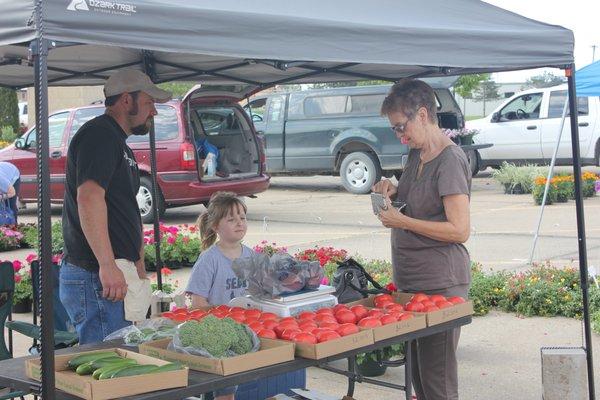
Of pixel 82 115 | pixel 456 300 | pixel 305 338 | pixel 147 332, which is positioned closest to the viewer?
pixel 305 338

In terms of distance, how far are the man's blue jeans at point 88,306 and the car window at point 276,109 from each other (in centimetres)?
1404

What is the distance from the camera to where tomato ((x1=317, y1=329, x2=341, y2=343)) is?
3465mm

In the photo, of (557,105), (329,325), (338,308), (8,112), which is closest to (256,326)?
(329,325)

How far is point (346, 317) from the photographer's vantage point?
12.6ft

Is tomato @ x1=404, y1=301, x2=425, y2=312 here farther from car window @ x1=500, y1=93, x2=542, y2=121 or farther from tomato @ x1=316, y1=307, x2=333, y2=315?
car window @ x1=500, y1=93, x2=542, y2=121

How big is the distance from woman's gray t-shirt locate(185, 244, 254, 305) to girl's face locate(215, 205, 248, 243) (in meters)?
0.13

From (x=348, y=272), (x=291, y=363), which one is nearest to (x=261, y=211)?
(x=348, y=272)

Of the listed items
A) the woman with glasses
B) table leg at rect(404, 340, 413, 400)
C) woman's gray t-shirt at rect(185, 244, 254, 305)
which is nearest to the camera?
the woman with glasses

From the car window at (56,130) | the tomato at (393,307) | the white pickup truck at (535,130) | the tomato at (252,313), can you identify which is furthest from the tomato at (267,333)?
the white pickup truck at (535,130)

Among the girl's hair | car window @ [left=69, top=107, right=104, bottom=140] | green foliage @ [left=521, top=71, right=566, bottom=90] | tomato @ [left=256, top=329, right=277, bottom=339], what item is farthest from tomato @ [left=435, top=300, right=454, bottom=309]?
car window @ [left=69, top=107, right=104, bottom=140]

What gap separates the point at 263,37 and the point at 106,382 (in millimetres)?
1527

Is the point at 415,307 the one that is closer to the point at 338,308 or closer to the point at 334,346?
the point at 338,308

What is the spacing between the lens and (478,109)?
68812mm

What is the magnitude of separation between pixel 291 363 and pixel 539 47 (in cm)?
222
